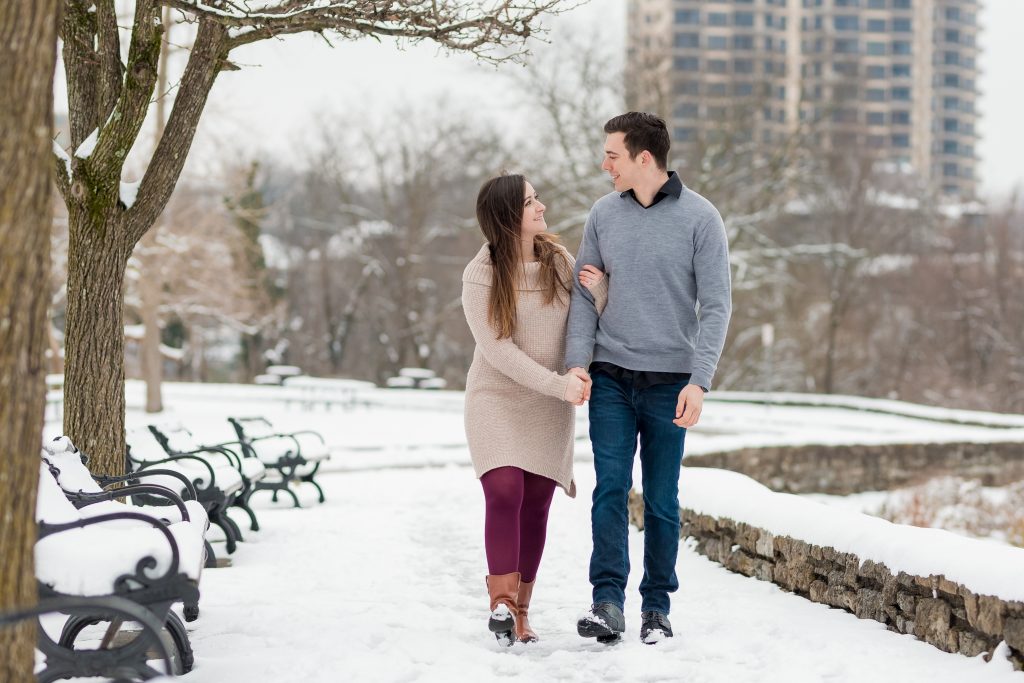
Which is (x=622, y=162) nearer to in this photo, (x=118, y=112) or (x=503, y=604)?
(x=503, y=604)

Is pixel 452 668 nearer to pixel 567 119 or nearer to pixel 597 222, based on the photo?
pixel 597 222

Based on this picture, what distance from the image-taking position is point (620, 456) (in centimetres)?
479

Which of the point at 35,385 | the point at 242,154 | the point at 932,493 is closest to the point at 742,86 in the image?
the point at 242,154

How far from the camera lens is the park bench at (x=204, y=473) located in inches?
273

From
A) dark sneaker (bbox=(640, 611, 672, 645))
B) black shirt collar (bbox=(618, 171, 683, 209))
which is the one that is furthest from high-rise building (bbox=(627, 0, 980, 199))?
dark sneaker (bbox=(640, 611, 672, 645))

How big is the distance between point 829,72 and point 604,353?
45319 millimetres

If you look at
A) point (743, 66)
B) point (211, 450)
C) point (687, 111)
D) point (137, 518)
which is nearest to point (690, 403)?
point (137, 518)

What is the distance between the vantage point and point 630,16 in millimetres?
34062

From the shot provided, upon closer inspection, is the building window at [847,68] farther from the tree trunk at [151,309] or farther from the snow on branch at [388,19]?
the snow on branch at [388,19]

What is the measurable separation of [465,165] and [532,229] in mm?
38156

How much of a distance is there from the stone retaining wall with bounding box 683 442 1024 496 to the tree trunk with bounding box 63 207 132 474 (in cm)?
1051

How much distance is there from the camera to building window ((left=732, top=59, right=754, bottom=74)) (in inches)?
1526

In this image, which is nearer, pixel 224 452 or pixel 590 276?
pixel 590 276

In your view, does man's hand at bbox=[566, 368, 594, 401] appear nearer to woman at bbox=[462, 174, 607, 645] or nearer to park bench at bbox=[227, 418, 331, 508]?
woman at bbox=[462, 174, 607, 645]
